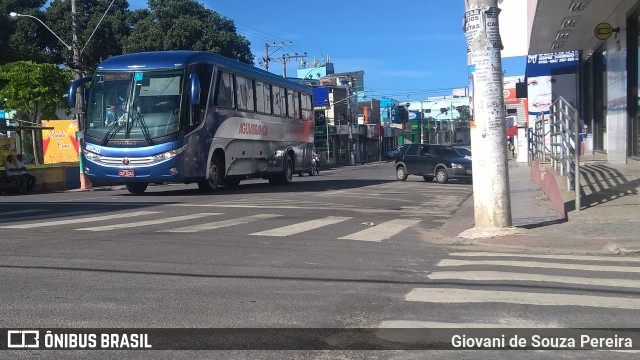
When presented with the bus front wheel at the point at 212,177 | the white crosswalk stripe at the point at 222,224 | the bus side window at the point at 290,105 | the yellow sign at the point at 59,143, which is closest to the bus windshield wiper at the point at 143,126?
the bus front wheel at the point at 212,177

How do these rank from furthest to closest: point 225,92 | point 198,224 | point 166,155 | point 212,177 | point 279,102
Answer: point 279,102 < point 225,92 < point 212,177 < point 166,155 < point 198,224

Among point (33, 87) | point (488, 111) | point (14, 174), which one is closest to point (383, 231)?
point (488, 111)

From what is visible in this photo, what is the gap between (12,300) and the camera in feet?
19.6

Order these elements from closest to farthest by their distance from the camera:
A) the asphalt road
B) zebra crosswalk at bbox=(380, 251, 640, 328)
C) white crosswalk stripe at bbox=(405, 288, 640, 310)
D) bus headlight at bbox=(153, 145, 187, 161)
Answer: the asphalt road < zebra crosswalk at bbox=(380, 251, 640, 328) < white crosswalk stripe at bbox=(405, 288, 640, 310) < bus headlight at bbox=(153, 145, 187, 161)

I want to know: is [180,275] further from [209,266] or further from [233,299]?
[233,299]

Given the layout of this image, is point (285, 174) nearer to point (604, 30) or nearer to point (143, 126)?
point (143, 126)

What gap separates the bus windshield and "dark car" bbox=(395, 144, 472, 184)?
49.7 feet

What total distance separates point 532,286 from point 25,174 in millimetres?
21904

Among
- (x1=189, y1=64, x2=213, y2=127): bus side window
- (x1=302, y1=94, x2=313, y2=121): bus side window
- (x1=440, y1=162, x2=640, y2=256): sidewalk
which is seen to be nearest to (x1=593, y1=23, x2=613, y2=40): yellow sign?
(x1=440, y1=162, x2=640, y2=256): sidewalk

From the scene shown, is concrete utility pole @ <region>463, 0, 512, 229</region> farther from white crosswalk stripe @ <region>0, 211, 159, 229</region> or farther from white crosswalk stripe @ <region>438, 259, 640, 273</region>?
white crosswalk stripe @ <region>0, 211, 159, 229</region>

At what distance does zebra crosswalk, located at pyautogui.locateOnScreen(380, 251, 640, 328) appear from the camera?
5738 mm

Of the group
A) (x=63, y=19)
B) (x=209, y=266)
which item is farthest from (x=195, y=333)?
(x=63, y=19)

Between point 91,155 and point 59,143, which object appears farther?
point 59,143

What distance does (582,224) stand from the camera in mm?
10812
